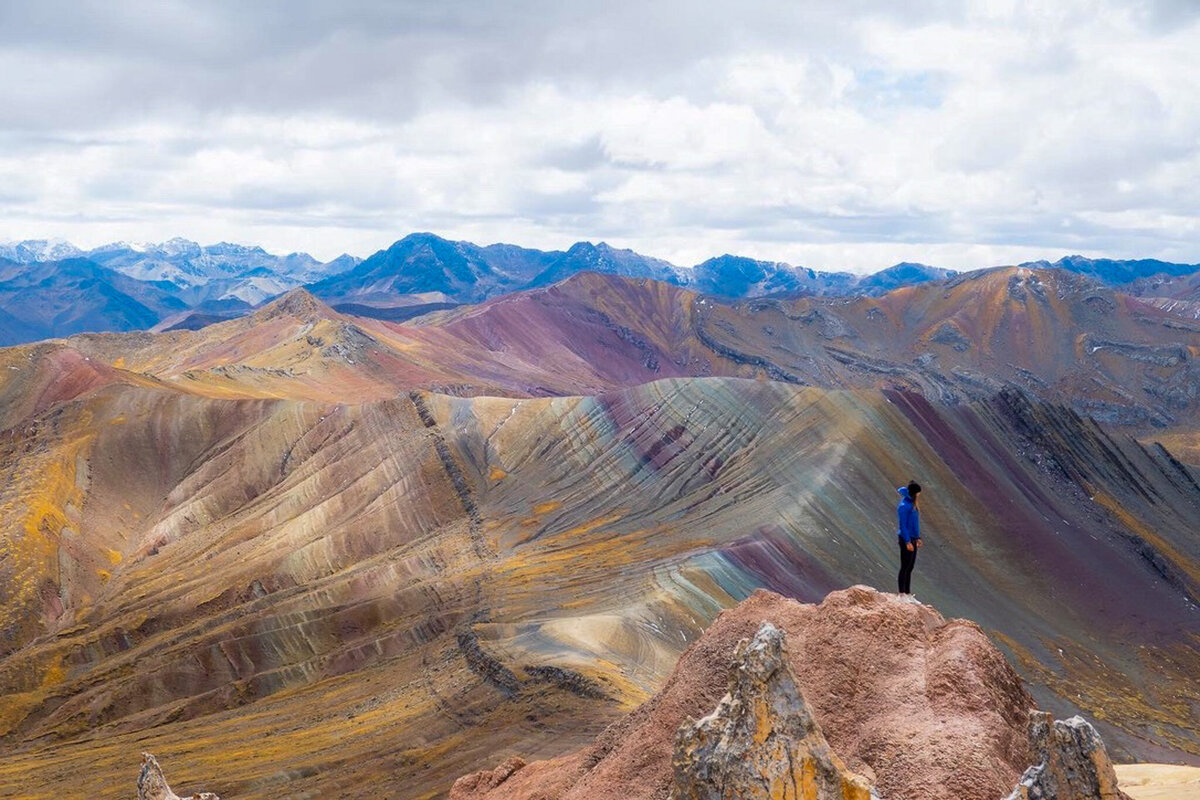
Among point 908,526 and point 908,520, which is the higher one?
point 908,520

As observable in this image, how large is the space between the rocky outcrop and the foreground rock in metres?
1.12

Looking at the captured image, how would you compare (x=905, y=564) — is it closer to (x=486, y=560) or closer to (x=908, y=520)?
(x=908, y=520)

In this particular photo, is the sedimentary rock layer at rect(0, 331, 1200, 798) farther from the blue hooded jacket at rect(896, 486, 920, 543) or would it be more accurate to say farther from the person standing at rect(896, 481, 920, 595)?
the blue hooded jacket at rect(896, 486, 920, 543)

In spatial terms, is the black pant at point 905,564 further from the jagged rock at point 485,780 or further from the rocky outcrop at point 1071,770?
the jagged rock at point 485,780

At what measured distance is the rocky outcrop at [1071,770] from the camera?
1093 centimetres

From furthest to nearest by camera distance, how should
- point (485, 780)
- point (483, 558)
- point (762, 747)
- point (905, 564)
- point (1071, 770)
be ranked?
point (483, 558)
point (485, 780)
point (905, 564)
point (762, 747)
point (1071, 770)

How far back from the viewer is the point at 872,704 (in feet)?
48.2

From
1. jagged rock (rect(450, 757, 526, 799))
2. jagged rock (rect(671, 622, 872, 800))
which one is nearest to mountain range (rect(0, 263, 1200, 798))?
jagged rock (rect(450, 757, 526, 799))

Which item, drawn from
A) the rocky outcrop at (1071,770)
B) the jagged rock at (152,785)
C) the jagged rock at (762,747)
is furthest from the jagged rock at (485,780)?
the rocky outcrop at (1071,770)

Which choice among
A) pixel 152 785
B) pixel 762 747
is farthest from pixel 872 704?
pixel 152 785

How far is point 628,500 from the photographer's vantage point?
64438 millimetres

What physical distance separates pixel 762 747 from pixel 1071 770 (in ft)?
12.3

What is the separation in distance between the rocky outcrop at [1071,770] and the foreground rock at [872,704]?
112cm

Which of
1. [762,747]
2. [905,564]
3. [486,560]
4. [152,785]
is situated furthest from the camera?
[486,560]
